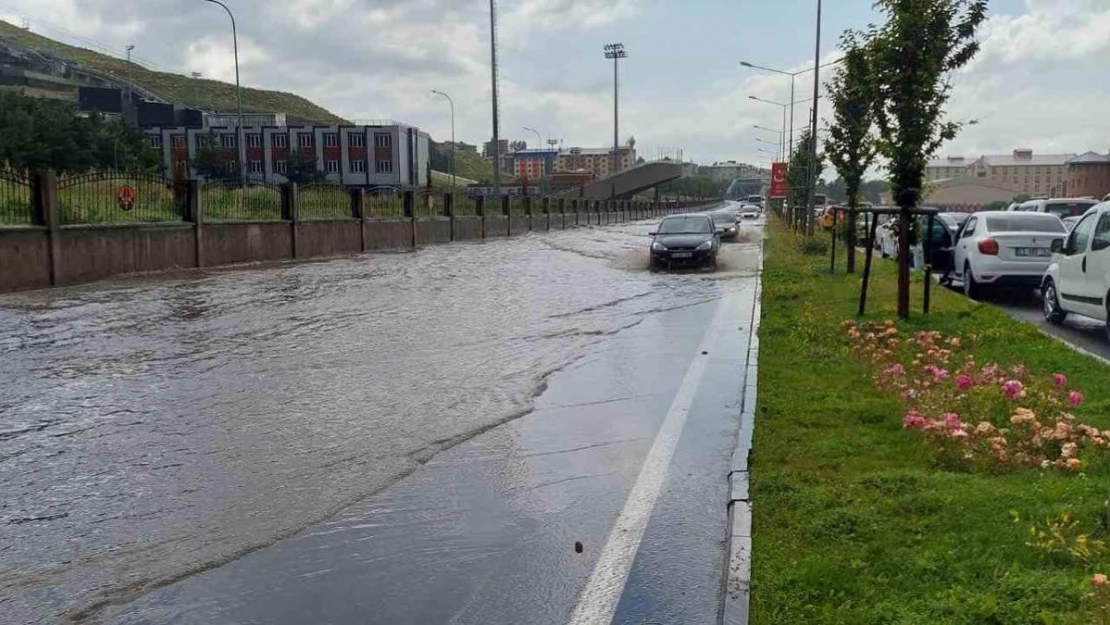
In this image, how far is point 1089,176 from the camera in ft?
243

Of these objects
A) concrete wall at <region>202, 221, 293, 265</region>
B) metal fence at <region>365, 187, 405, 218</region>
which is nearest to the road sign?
metal fence at <region>365, 187, 405, 218</region>

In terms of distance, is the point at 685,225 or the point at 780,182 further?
the point at 780,182

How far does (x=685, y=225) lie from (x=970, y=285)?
38.4 ft

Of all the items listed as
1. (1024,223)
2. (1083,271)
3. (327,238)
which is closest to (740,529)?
(1083,271)

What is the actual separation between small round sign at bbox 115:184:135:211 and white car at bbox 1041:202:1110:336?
18.6 m

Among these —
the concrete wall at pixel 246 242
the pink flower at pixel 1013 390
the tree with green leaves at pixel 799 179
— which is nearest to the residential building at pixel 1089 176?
the tree with green leaves at pixel 799 179

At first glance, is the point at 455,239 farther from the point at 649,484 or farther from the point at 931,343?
the point at 649,484

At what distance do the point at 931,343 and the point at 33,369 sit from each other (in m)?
9.27

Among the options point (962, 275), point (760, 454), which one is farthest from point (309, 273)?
point (760, 454)

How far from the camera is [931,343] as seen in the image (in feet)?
Result: 32.7

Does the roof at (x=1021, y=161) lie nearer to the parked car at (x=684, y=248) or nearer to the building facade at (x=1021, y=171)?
the building facade at (x=1021, y=171)

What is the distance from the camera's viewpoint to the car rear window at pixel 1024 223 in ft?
54.4

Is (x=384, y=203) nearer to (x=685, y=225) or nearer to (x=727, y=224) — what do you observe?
(x=685, y=225)

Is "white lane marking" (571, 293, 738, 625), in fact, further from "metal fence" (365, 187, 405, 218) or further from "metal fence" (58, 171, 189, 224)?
"metal fence" (365, 187, 405, 218)
